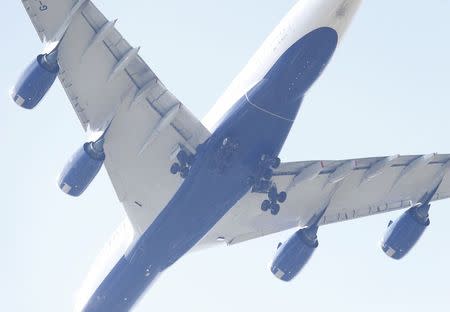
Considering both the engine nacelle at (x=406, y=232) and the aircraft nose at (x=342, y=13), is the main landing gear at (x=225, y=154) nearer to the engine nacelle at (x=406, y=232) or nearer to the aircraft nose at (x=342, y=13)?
the aircraft nose at (x=342, y=13)

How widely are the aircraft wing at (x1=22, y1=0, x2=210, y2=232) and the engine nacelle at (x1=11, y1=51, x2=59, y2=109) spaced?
694 mm

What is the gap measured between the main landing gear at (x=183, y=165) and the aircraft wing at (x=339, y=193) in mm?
4302

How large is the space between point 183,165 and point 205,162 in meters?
0.97

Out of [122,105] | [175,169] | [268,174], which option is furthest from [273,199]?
[122,105]

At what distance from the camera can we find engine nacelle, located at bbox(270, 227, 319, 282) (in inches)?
1560

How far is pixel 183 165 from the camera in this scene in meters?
34.8

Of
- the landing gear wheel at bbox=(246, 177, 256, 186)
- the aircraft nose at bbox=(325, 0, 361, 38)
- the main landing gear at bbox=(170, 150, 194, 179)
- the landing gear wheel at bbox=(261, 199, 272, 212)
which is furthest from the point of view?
the landing gear wheel at bbox=(261, 199, 272, 212)

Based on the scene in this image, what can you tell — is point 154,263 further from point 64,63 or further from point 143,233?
point 64,63

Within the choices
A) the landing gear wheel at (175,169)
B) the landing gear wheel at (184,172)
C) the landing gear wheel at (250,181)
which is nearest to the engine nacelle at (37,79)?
the landing gear wheel at (175,169)

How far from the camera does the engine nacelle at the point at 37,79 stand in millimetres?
32906

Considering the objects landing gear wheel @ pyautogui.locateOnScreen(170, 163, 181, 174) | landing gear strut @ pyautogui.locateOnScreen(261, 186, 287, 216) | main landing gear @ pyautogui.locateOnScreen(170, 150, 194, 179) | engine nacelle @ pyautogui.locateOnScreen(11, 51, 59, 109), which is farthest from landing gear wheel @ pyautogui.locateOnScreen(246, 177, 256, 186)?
engine nacelle @ pyautogui.locateOnScreen(11, 51, 59, 109)

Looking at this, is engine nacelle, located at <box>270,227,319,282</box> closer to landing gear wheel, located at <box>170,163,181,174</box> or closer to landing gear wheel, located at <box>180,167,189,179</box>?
landing gear wheel, located at <box>180,167,189,179</box>

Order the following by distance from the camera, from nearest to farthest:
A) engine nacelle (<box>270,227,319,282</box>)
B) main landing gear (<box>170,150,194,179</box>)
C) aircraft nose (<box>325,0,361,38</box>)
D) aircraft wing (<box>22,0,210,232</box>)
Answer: aircraft nose (<box>325,0,361,38</box>), aircraft wing (<box>22,0,210,232</box>), main landing gear (<box>170,150,194,179</box>), engine nacelle (<box>270,227,319,282</box>)

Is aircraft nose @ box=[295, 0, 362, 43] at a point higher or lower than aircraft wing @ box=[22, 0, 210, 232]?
higher
